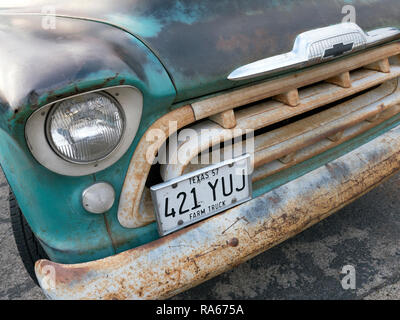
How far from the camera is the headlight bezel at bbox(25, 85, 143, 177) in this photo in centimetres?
99

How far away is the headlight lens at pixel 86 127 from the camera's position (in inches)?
39.8

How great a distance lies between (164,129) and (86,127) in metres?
0.24

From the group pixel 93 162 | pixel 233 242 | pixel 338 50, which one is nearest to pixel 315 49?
pixel 338 50

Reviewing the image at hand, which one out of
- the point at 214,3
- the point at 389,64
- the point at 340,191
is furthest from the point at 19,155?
the point at 389,64

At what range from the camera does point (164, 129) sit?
1.18 meters

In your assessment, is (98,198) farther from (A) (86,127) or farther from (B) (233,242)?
(B) (233,242)

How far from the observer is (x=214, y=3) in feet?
4.47

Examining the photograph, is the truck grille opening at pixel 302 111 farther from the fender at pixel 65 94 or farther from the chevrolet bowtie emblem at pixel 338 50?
the fender at pixel 65 94

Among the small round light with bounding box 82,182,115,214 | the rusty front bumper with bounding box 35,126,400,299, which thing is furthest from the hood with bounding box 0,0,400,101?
the rusty front bumper with bounding box 35,126,400,299

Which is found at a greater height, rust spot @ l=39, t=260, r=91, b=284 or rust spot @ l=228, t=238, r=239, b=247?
rust spot @ l=39, t=260, r=91, b=284

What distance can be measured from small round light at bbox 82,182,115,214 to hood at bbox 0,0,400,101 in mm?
362

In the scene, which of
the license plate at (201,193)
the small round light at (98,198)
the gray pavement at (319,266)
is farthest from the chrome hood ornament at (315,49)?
the gray pavement at (319,266)

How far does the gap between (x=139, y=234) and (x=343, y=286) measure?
38.4 inches

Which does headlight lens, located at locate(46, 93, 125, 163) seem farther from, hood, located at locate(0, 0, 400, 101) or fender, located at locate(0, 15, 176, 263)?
hood, located at locate(0, 0, 400, 101)
